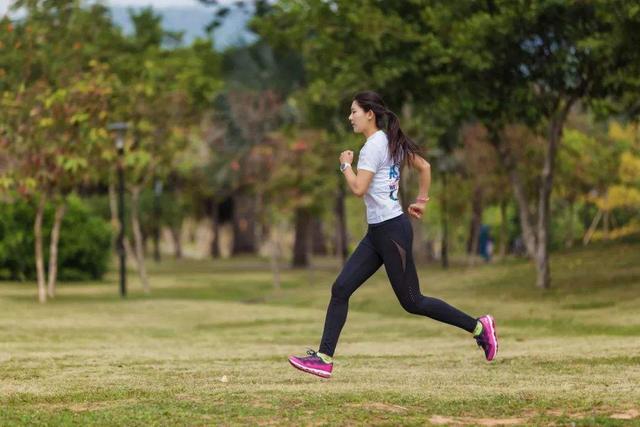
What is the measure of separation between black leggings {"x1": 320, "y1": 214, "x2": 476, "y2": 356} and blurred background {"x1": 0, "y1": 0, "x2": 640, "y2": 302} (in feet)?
16.2

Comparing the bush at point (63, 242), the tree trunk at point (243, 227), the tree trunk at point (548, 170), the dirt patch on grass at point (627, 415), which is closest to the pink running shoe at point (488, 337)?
the dirt patch on grass at point (627, 415)

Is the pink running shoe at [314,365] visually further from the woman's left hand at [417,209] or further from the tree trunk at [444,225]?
the tree trunk at [444,225]

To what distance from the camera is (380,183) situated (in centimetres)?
1051

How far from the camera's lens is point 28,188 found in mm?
29109

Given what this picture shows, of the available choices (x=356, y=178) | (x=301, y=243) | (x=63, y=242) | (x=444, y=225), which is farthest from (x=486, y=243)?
(x=356, y=178)

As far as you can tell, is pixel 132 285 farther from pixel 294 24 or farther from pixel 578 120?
pixel 578 120

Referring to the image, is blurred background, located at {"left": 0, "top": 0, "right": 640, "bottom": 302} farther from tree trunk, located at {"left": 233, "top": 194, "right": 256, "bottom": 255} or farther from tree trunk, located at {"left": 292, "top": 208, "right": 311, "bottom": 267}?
tree trunk, located at {"left": 233, "top": 194, "right": 256, "bottom": 255}

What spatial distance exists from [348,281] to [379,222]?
52 cm

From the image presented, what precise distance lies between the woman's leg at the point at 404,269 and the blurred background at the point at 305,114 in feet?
15.7

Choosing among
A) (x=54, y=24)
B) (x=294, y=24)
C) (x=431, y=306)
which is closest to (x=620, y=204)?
(x=294, y=24)

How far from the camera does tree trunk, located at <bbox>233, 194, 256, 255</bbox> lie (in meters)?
77.4

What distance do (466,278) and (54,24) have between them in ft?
40.6

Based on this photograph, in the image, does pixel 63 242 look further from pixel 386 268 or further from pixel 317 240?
pixel 317 240

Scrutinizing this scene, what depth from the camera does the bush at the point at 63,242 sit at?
42.1m
